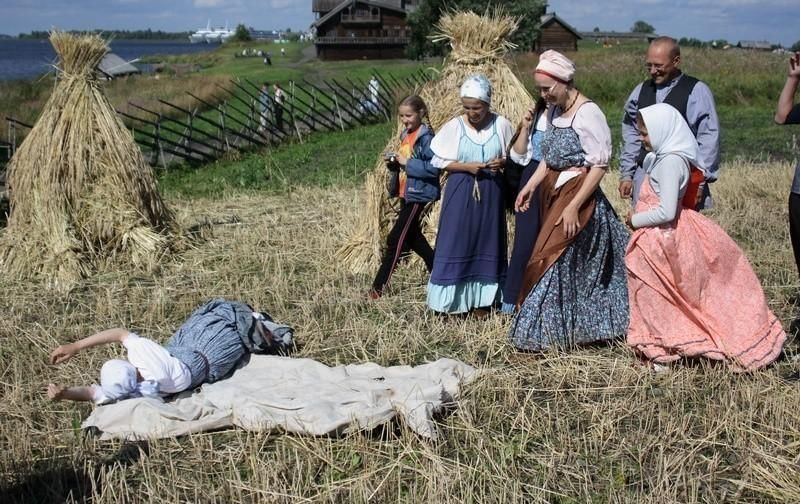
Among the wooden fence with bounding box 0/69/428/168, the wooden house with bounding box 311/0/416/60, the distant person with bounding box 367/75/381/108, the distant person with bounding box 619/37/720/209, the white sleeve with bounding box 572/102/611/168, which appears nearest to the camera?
the white sleeve with bounding box 572/102/611/168

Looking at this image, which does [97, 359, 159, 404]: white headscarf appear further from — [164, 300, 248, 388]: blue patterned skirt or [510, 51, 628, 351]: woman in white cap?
[510, 51, 628, 351]: woman in white cap

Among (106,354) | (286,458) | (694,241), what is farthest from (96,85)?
(694,241)

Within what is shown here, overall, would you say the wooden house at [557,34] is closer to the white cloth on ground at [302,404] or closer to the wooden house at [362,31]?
the wooden house at [362,31]

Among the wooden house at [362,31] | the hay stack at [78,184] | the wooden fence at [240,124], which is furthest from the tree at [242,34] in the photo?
the hay stack at [78,184]

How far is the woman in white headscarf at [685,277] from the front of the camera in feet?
14.3

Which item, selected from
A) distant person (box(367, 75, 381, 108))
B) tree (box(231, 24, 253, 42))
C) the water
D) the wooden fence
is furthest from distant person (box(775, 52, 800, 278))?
Answer: tree (box(231, 24, 253, 42))

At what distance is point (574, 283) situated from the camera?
4.86 metres

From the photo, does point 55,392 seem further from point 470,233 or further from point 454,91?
point 454,91

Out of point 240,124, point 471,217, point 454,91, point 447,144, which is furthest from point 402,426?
point 240,124

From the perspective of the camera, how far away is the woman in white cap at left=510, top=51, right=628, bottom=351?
470 centimetres

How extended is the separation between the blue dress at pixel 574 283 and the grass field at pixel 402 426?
0.13 m

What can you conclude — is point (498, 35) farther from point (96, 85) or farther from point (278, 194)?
point (278, 194)

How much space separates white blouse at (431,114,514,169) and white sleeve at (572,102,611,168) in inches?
29.4

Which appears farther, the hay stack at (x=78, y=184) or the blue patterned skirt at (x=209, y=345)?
the hay stack at (x=78, y=184)
